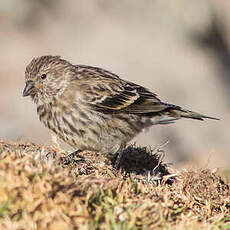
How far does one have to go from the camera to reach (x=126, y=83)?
7.15 m

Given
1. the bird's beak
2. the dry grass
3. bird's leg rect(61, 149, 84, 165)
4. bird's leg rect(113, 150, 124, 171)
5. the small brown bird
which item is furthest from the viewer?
the bird's beak

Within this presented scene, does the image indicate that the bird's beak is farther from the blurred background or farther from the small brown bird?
the blurred background

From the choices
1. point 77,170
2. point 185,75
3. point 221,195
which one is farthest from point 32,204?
point 185,75

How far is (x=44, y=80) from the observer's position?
21.1 ft

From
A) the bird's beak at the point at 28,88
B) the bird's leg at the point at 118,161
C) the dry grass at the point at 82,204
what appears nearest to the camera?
the dry grass at the point at 82,204

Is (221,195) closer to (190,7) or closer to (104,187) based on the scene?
(104,187)

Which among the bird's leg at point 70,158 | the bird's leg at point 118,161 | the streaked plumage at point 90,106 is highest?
the streaked plumage at point 90,106

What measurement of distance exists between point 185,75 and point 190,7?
2.14m

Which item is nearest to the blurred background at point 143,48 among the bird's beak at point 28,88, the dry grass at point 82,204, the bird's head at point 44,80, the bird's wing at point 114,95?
the bird's wing at point 114,95

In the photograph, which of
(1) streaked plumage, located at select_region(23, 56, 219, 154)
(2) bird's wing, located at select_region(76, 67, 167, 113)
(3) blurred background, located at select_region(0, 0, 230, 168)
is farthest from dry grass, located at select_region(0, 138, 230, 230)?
(3) blurred background, located at select_region(0, 0, 230, 168)

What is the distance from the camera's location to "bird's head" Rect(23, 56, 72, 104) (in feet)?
20.8

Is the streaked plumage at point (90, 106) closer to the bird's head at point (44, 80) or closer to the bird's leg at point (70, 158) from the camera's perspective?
the bird's head at point (44, 80)

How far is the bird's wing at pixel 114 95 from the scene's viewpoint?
6500mm

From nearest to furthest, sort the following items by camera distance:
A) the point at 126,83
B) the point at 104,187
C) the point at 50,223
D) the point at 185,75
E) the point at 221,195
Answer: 1. the point at 50,223
2. the point at 104,187
3. the point at 221,195
4. the point at 126,83
5. the point at 185,75
